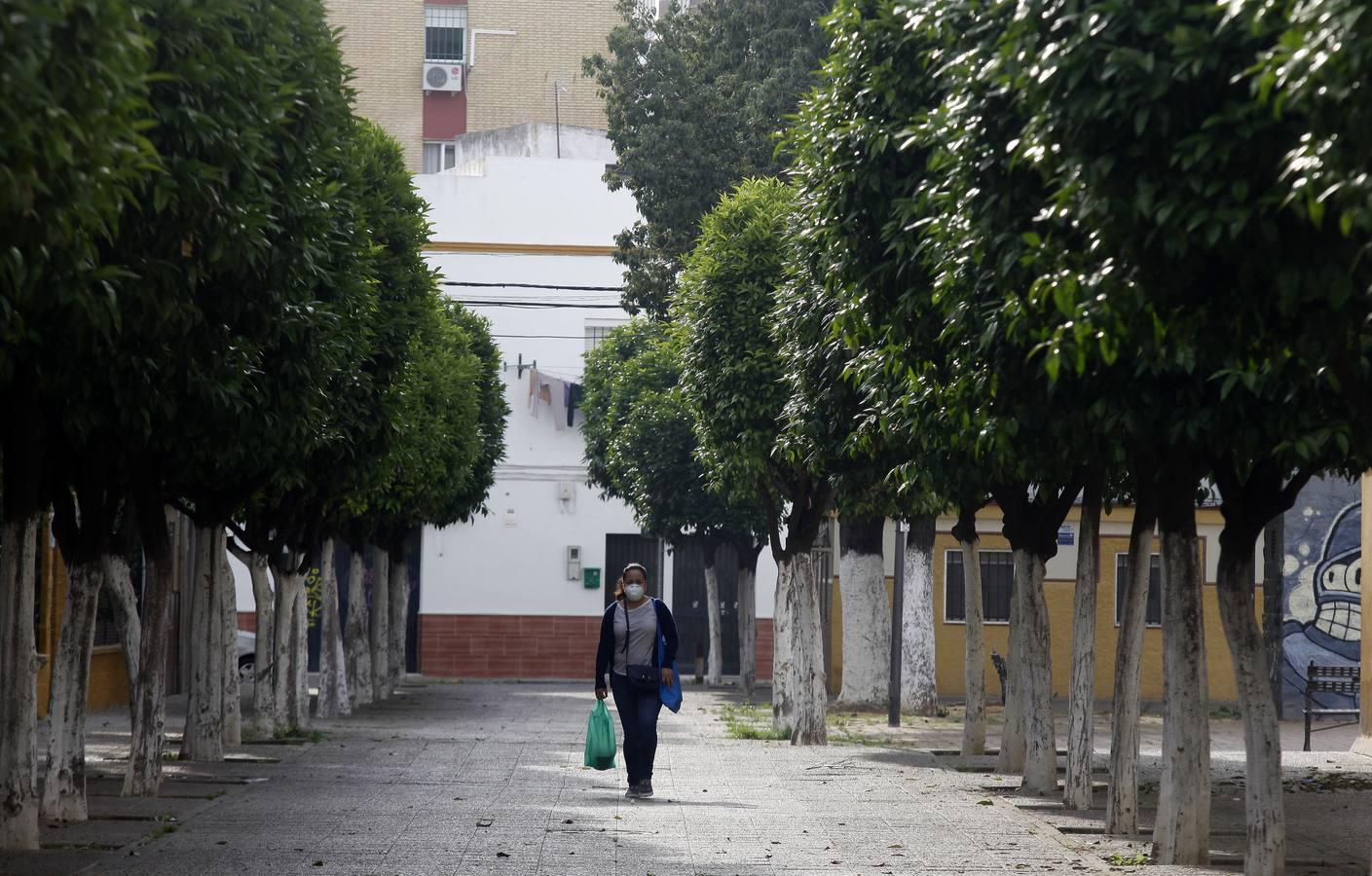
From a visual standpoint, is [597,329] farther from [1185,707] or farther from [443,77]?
[1185,707]

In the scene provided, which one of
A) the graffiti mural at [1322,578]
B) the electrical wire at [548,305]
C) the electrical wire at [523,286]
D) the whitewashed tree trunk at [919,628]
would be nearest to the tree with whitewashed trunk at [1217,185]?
the whitewashed tree trunk at [919,628]

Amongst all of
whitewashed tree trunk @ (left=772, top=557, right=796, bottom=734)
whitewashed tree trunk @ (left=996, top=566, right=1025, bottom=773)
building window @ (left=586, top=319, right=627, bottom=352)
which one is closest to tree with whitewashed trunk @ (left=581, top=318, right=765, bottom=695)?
building window @ (left=586, top=319, right=627, bottom=352)

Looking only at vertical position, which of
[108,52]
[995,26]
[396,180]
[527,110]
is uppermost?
[527,110]

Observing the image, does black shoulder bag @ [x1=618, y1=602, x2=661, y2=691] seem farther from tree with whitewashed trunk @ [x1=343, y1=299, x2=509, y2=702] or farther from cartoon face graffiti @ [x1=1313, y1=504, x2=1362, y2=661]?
cartoon face graffiti @ [x1=1313, y1=504, x2=1362, y2=661]

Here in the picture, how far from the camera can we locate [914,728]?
25.4m

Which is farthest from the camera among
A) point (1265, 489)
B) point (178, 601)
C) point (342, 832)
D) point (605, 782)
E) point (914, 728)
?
point (178, 601)

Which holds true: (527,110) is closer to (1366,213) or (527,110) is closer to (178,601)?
(178,601)

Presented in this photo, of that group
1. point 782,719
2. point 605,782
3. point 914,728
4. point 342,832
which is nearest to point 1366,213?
point 342,832

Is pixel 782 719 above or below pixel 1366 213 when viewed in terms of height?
below

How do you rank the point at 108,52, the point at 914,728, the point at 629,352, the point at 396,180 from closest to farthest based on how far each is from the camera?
1. the point at 108,52
2. the point at 396,180
3. the point at 914,728
4. the point at 629,352

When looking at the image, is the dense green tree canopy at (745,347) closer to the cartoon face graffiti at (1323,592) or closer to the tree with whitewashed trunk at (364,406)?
the tree with whitewashed trunk at (364,406)

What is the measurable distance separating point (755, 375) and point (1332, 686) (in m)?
10.5

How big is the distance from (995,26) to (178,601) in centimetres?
2528

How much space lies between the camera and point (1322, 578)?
2788cm
